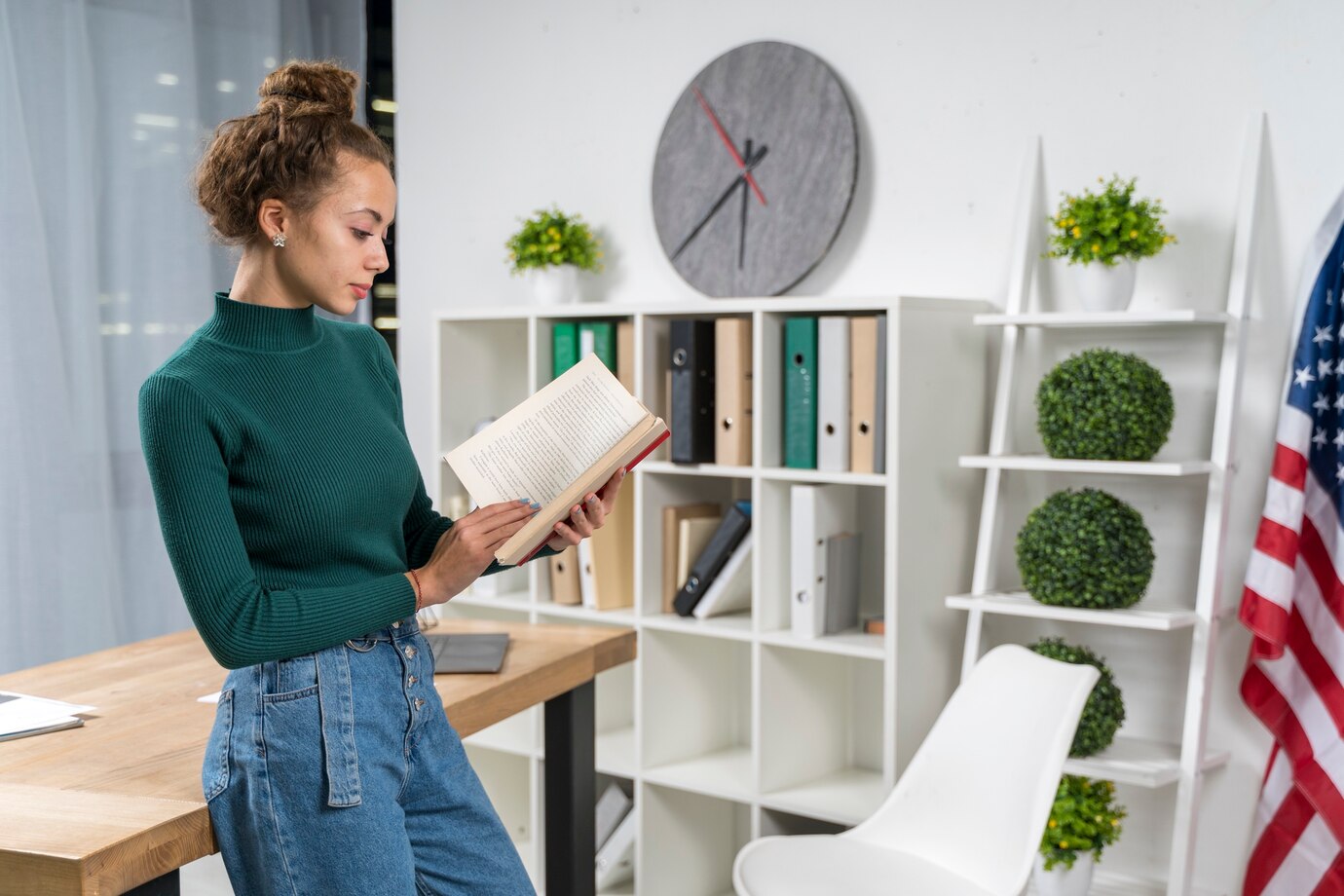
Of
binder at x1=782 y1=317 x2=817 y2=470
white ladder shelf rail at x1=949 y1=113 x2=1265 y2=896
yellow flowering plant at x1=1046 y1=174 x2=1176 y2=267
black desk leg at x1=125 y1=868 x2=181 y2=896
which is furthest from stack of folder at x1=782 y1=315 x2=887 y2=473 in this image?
black desk leg at x1=125 y1=868 x2=181 y2=896

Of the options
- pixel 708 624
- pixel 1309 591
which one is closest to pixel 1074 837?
pixel 1309 591

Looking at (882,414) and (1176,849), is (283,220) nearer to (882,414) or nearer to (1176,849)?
(882,414)

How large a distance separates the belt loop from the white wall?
179 centimetres

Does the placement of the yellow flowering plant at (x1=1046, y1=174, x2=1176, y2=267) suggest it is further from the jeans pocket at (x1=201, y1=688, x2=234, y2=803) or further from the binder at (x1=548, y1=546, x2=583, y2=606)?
the jeans pocket at (x1=201, y1=688, x2=234, y2=803)

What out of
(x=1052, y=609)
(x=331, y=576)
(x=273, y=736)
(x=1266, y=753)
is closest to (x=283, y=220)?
(x=331, y=576)

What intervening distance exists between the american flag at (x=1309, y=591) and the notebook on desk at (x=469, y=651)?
1364 mm

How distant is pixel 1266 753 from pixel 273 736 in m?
1.95

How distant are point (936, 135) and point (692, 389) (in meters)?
0.77

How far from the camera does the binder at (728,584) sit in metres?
2.80

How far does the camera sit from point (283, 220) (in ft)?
4.53

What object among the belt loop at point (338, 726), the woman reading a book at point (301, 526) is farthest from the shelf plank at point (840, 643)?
the belt loop at point (338, 726)

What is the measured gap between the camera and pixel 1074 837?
2348 millimetres

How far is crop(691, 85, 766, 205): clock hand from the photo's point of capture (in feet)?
9.62

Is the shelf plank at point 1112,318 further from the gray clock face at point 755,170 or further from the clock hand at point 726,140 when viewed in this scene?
the clock hand at point 726,140
